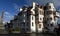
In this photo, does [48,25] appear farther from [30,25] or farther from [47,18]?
[30,25]

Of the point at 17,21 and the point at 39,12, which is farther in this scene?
the point at 17,21

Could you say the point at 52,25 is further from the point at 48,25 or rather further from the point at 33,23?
the point at 33,23

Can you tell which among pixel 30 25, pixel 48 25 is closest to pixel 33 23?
pixel 30 25

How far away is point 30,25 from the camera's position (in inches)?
1113

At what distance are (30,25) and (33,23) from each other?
3.36 ft

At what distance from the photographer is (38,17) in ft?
96.3

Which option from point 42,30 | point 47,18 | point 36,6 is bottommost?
point 42,30

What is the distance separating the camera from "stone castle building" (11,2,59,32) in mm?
28684

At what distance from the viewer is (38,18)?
29.4 metres

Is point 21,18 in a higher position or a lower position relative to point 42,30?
higher

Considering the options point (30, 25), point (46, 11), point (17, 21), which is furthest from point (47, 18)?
point (17, 21)

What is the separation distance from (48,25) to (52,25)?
803mm

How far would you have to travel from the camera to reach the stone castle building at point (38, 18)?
28684mm

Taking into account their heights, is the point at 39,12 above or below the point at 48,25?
above
